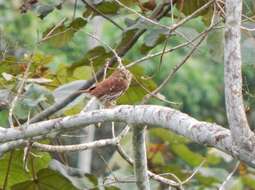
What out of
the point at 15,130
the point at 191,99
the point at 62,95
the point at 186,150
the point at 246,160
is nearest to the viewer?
the point at 246,160

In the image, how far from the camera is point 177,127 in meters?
1.62

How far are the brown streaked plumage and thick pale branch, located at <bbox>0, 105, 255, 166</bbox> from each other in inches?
9.8

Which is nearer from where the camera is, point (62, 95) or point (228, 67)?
point (228, 67)

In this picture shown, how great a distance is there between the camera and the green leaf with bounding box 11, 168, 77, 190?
2793 mm

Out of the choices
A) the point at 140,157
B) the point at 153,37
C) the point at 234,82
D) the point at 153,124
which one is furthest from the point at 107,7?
the point at 234,82

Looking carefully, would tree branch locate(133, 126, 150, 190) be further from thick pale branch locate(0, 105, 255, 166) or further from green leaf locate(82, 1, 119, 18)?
green leaf locate(82, 1, 119, 18)

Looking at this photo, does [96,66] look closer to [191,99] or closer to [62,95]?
[62,95]

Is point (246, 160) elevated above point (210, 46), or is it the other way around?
point (210, 46)

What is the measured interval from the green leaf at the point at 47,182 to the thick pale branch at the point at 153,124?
734 millimetres

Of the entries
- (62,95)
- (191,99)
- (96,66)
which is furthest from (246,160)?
(191,99)

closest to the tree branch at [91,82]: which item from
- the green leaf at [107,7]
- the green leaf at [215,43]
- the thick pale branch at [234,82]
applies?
the green leaf at [107,7]

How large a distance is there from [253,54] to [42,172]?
86cm

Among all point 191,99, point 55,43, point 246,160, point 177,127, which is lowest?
point 246,160

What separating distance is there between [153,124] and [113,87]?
0.49 meters
